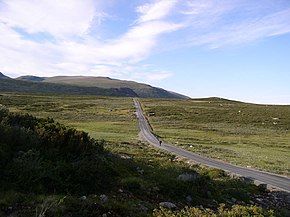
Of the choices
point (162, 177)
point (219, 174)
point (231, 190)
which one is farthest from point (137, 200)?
point (219, 174)

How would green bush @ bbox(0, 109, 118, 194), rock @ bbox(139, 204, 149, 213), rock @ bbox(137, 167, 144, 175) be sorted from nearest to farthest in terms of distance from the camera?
rock @ bbox(139, 204, 149, 213), green bush @ bbox(0, 109, 118, 194), rock @ bbox(137, 167, 144, 175)

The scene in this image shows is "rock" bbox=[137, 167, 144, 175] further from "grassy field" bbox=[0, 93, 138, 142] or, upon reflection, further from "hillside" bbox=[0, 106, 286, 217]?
"grassy field" bbox=[0, 93, 138, 142]

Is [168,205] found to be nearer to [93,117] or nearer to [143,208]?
[143,208]

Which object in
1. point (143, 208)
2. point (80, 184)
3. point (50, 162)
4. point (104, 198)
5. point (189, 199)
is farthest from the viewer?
point (189, 199)

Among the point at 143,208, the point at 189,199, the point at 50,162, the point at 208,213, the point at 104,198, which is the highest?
the point at 50,162

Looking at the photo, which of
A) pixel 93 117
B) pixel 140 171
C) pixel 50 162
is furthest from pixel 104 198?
pixel 93 117

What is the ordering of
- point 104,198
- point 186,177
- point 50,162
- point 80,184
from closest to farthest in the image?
point 104,198 < point 80,184 < point 50,162 < point 186,177

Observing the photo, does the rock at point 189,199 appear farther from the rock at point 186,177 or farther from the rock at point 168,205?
the rock at point 168,205

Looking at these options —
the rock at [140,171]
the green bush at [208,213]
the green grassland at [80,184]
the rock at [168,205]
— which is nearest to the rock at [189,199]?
the green grassland at [80,184]

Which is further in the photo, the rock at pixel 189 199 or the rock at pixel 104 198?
the rock at pixel 189 199

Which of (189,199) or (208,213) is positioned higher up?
(208,213)

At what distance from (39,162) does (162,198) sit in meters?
4.54

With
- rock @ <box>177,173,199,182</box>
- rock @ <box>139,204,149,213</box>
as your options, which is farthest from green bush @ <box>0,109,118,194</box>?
rock @ <box>177,173,199,182</box>

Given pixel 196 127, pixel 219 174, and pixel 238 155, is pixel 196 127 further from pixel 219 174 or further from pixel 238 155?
pixel 219 174
